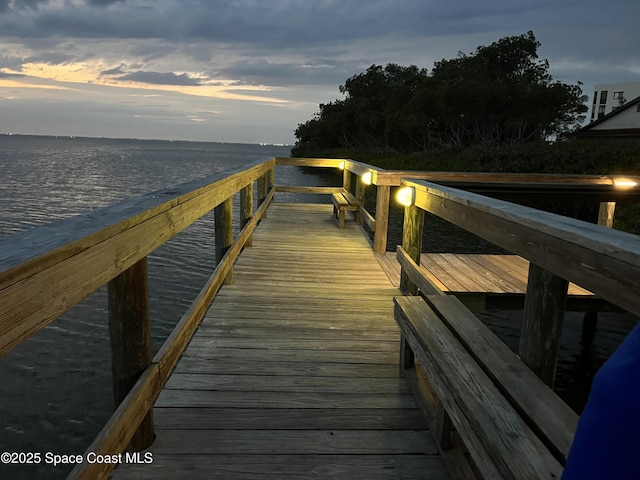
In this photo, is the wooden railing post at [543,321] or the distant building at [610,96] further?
the distant building at [610,96]

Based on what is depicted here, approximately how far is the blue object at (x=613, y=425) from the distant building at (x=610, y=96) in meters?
77.9

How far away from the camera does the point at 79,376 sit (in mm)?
6207

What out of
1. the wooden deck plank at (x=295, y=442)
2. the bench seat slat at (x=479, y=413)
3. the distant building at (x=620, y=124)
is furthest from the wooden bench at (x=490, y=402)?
the distant building at (x=620, y=124)

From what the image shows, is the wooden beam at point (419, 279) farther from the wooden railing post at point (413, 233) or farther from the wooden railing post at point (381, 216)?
the wooden railing post at point (381, 216)

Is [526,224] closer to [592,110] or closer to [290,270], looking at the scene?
[290,270]

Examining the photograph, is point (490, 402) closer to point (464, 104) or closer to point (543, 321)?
point (543, 321)

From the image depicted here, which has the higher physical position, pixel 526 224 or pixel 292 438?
pixel 526 224

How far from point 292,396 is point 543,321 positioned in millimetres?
1505

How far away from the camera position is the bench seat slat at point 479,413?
1432 mm

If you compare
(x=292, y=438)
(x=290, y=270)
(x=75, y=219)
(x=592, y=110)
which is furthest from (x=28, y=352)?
(x=592, y=110)

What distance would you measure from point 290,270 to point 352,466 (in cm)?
362

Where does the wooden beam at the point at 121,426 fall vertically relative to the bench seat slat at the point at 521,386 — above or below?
below

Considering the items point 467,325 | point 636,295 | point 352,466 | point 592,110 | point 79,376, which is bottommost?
point 79,376

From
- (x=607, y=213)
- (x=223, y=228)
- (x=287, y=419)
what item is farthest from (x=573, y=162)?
(x=287, y=419)
